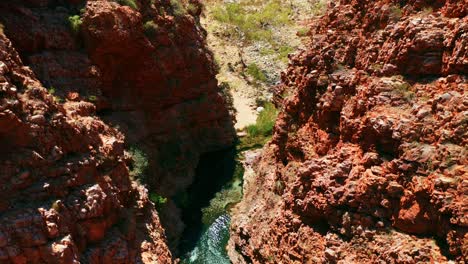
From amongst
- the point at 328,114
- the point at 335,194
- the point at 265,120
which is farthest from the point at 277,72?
the point at 335,194

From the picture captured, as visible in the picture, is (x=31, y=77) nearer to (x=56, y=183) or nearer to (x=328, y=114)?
(x=56, y=183)

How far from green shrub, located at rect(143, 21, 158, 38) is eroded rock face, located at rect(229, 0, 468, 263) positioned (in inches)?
384

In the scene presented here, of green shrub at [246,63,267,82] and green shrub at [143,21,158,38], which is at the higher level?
green shrub at [143,21,158,38]

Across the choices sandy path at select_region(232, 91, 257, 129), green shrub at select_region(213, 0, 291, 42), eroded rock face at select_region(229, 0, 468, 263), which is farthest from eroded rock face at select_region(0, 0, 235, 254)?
green shrub at select_region(213, 0, 291, 42)

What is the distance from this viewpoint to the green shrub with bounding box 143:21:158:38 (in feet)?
85.8

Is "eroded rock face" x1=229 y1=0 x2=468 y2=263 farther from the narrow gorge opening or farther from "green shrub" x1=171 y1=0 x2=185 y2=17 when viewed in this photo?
"green shrub" x1=171 y1=0 x2=185 y2=17

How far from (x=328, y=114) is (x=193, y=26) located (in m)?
15.3

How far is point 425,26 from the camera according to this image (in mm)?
14641

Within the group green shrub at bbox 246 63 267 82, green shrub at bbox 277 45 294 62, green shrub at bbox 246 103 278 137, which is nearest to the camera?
green shrub at bbox 246 103 278 137

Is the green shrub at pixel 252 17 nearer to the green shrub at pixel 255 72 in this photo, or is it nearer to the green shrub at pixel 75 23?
the green shrub at pixel 255 72

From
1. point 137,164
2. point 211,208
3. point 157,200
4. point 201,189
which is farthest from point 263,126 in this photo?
point 137,164

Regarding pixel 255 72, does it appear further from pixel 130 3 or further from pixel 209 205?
pixel 130 3

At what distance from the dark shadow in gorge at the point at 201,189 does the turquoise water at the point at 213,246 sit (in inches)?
15.3

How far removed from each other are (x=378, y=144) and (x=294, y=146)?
19.6 ft
